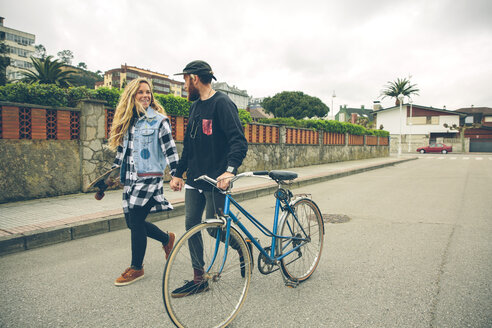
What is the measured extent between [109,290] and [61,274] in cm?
78

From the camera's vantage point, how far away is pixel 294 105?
64.3 metres

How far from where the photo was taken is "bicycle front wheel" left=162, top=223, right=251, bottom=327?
2.34 metres

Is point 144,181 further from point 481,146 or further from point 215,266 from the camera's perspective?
point 481,146

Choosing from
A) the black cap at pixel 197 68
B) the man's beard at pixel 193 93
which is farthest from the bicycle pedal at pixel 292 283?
the black cap at pixel 197 68

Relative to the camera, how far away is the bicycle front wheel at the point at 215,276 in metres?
2.34

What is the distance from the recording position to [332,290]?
9.93 ft

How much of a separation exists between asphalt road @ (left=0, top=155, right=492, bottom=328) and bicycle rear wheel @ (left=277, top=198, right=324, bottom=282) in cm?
14

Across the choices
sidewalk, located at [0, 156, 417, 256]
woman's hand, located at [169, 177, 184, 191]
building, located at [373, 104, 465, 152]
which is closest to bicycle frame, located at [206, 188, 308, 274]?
woman's hand, located at [169, 177, 184, 191]

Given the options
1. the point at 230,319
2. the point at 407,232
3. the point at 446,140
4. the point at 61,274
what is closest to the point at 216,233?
the point at 230,319

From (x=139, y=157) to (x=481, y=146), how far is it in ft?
209

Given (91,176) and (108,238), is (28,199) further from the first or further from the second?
(108,238)

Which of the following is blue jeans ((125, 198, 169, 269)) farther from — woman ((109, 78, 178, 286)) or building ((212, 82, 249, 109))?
building ((212, 82, 249, 109))

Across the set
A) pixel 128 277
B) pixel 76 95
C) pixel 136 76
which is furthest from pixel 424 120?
pixel 136 76

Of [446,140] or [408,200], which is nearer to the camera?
[408,200]
